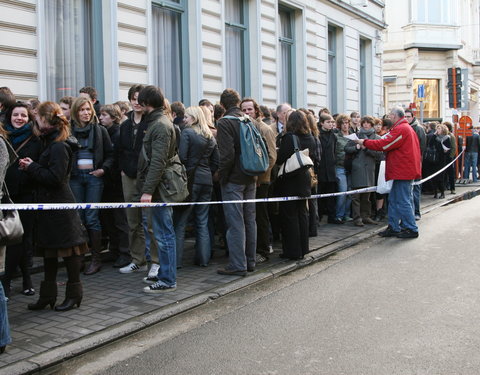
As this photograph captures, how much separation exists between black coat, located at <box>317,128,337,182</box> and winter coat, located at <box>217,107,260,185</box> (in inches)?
152

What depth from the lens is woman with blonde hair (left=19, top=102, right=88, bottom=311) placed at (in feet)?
16.5

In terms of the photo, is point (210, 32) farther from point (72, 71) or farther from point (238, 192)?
point (238, 192)

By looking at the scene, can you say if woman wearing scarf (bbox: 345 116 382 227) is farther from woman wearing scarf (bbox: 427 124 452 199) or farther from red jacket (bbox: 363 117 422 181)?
woman wearing scarf (bbox: 427 124 452 199)

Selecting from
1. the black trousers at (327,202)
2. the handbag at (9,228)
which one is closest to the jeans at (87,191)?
the handbag at (9,228)


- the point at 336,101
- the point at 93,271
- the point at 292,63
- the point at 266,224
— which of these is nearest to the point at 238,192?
the point at 266,224

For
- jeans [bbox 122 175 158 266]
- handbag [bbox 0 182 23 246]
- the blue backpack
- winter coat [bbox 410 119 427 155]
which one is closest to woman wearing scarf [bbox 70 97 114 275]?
jeans [bbox 122 175 158 266]

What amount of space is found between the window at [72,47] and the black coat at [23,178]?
11.6ft

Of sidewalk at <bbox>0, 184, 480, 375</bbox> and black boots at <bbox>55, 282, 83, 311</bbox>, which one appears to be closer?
sidewalk at <bbox>0, 184, 480, 375</bbox>

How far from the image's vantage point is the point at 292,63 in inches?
643

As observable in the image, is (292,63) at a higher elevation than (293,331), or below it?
higher

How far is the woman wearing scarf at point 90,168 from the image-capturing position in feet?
22.1

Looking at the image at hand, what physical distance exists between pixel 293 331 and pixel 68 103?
13.1ft

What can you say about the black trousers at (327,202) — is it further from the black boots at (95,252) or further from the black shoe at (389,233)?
the black boots at (95,252)

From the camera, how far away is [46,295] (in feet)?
17.4
